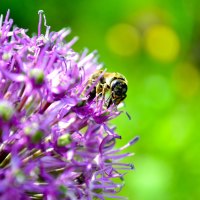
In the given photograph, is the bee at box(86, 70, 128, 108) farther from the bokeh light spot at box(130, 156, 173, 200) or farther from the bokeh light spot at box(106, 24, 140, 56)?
the bokeh light spot at box(106, 24, 140, 56)

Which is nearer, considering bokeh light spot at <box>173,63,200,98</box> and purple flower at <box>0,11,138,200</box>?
purple flower at <box>0,11,138,200</box>

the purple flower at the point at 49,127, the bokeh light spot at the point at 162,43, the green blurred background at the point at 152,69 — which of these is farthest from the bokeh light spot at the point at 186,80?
the purple flower at the point at 49,127

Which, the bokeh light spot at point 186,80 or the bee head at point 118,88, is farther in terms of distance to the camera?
the bokeh light spot at point 186,80

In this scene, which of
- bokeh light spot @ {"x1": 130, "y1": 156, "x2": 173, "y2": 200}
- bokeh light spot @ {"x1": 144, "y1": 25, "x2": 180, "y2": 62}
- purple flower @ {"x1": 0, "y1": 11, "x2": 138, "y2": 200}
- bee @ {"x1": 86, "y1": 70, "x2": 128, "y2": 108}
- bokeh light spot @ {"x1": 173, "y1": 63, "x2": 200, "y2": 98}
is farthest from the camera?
bokeh light spot @ {"x1": 144, "y1": 25, "x2": 180, "y2": 62}

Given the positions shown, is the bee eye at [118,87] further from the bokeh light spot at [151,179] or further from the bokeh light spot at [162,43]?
the bokeh light spot at [162,43]

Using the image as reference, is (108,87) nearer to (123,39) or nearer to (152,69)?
(152,69)

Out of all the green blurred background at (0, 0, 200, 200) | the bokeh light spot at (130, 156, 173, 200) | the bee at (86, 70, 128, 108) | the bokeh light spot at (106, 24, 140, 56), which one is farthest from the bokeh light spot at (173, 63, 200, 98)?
the bee at (86, 70, 128, 108)
